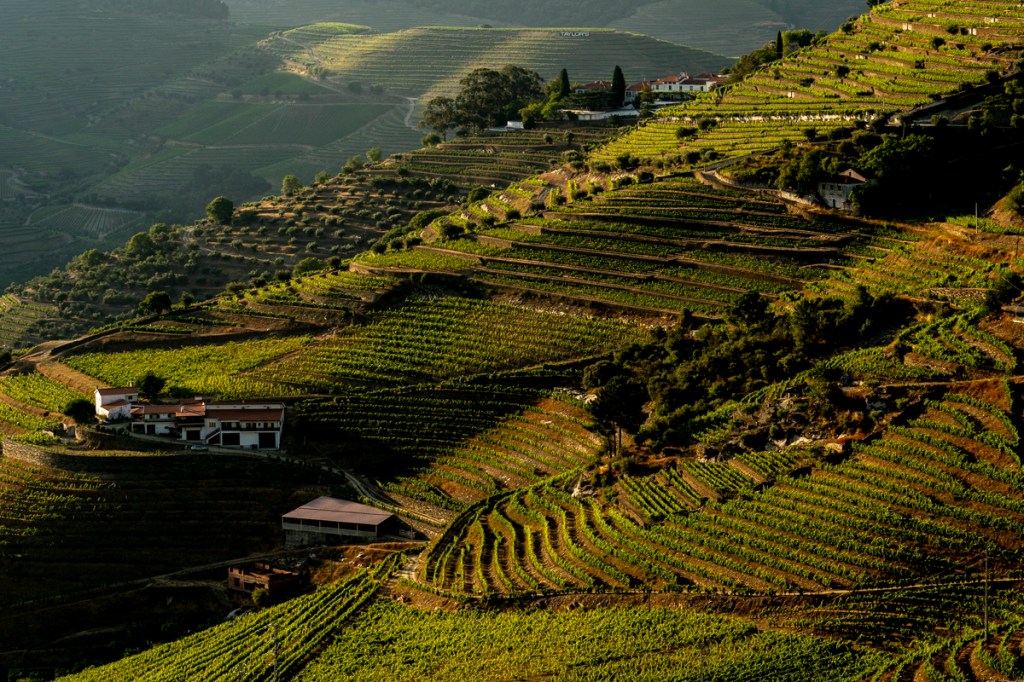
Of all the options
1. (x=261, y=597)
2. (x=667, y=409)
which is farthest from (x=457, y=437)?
(x=261, y=597)

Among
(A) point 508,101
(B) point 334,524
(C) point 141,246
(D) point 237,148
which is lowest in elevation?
(B) point 334,524

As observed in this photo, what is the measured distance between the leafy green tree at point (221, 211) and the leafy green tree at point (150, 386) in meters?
42.7

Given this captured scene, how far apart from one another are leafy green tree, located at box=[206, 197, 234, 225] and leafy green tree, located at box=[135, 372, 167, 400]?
140 ft

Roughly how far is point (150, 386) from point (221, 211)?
44052 millimetres

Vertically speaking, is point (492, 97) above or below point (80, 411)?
above

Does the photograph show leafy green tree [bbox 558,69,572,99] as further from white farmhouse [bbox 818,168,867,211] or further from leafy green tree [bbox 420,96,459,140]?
white farmhouse [bbox 818,168,867,211]

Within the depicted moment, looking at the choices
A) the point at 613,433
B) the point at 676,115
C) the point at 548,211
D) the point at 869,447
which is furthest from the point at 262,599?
the point at 676,115

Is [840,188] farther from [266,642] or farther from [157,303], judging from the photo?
[266,642]

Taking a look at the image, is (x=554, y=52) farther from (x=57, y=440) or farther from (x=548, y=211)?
(x=57, y=440)

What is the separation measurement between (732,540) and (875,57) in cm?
4903

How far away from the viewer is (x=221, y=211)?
110 meters

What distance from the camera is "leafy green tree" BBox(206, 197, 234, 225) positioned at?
110m

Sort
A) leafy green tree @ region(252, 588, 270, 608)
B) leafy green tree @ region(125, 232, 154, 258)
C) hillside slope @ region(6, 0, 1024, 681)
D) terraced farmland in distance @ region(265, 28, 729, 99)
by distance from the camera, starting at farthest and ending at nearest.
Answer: terraced farmland in distance @ region(265, 28, 729, 99)
leafy green tree @ region(125, 232, 154, 258)
leafy green tree @ region(252, 588, 270, 608)
hillside slope @ region(6, 0, 1024, 681)

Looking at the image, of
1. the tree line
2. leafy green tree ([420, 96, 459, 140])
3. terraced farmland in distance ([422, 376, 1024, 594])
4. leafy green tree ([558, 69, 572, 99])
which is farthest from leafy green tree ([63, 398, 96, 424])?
leafy green tree ([558, 69, 572, 99])
